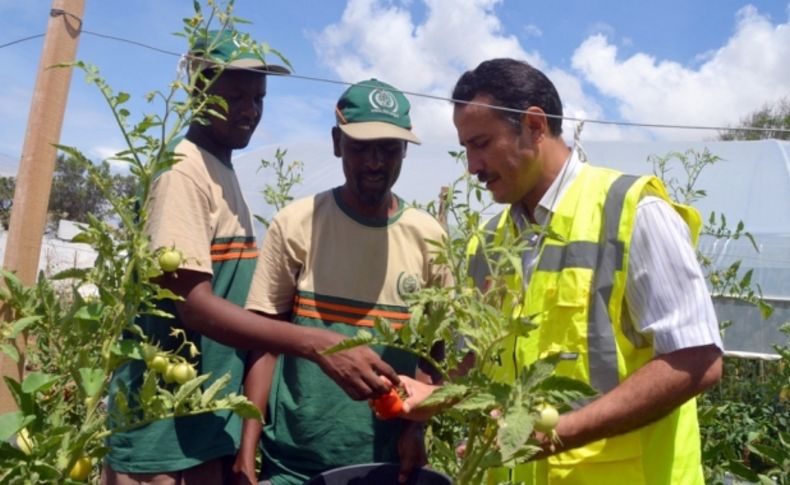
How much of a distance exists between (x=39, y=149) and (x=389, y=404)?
86cm

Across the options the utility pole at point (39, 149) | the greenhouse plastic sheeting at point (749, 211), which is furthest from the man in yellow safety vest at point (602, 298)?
the greenhouse plastic sheeting at point (749, 211)

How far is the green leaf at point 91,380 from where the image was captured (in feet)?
3.64

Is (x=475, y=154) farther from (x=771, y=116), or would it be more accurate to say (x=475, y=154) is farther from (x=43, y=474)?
(x=771, y=116)

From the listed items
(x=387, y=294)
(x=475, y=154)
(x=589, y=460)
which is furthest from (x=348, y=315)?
(x=589, y=460)

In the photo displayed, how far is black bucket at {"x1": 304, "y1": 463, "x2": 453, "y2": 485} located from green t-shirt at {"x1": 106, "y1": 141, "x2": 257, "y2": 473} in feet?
1.26

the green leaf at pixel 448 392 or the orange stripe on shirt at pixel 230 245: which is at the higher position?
the orange stripe on shirt at pixel 230 245

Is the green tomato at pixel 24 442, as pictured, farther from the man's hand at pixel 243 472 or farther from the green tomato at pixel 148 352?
→ the man's hand at pixel 243 472

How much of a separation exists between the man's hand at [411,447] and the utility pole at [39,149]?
34.0 inches

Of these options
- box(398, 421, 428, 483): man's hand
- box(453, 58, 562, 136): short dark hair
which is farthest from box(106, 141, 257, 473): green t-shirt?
box(453, 58, 562, 136): short dark hair

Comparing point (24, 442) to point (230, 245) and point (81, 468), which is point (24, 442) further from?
point (230, 245)

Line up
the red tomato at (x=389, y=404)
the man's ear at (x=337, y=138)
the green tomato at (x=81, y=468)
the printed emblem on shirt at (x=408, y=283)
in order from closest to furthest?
the green tomato at (x=81, y=468) < the red tomato at (x=389, y=404) < the printed emblem on shirt at (x=408, y=283) < the man's ear at (x=337, y=138)

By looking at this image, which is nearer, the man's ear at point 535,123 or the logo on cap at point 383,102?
the man's ear at point 535,123

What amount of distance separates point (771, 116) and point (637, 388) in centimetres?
→ 2421

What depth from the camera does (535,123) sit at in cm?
159
